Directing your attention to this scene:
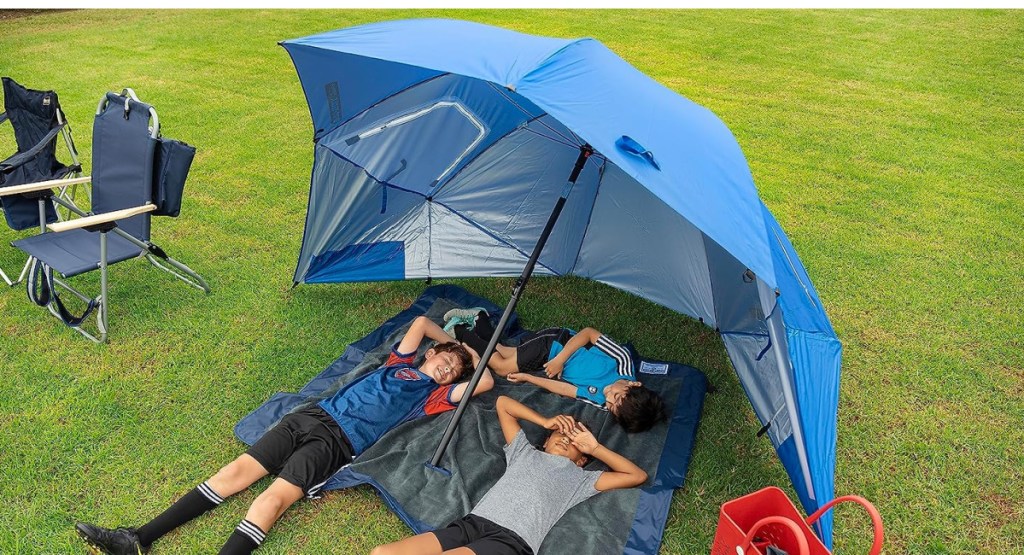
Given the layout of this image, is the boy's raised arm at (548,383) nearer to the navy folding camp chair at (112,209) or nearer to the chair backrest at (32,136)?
the navy folding camp chair at (112,209)

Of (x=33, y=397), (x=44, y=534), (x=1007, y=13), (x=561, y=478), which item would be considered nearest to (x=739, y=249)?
(x=561, y=478)

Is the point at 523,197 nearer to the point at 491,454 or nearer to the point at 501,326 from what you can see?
the point at 501,326

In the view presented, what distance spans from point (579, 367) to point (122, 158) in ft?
10.9

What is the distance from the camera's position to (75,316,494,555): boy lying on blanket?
3.25m

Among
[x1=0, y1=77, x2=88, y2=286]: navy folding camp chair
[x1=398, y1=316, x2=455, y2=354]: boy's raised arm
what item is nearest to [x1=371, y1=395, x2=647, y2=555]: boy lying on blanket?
[x1=398, y1=316, x2=455, y2=354]: boy's raised arm

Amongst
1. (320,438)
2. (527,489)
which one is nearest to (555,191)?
(527,489)

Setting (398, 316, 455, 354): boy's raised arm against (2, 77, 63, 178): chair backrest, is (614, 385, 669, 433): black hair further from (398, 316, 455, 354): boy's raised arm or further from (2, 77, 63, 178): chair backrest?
(2, 77, 63, 178): chair backrest

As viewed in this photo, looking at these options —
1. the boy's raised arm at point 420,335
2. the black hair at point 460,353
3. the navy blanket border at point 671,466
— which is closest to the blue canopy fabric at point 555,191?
the navy blanket border at point 671,466

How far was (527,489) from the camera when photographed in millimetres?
3457

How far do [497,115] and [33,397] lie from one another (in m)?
3.14

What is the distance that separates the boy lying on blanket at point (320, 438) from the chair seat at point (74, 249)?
171cm

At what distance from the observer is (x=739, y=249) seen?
2.73 m

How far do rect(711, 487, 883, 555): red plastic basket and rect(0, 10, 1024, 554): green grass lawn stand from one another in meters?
0.44

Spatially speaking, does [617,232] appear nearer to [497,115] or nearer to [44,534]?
[497,115]
